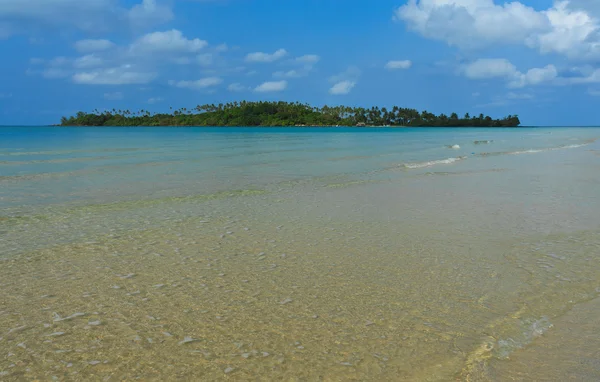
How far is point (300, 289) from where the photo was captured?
5.37 metres

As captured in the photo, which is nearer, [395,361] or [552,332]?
[395,361]

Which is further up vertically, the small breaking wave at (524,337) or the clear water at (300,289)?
the clear water at (300,289)

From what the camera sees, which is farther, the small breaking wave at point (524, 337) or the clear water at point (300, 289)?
the small breaking wave at point (524, 337)

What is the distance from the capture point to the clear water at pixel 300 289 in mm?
3770

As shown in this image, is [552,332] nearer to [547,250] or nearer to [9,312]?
[547,250]

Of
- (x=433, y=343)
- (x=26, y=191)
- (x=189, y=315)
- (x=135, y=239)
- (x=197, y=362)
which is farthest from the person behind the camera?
(x=26, y=191)

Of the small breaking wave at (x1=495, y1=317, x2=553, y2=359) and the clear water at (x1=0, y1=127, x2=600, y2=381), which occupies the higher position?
the clear water at (x1=0, y1=127, x2=600, y2=381)

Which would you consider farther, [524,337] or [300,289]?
[300,289]

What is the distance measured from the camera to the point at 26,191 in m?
13.1

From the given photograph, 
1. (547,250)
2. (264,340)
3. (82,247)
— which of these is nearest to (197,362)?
(264,340)

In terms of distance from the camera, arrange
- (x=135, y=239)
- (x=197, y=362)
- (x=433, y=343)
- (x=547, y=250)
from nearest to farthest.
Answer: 1. (x=197, y=362)
2. (x=433, y=343)
3. (x=547, y=250)
4. (x=135, y=239)

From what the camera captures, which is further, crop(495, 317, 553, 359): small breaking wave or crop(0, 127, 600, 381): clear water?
crop(495, 317, 553, 359): small breaking wave

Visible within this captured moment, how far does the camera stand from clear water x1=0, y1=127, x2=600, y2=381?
12.4ft

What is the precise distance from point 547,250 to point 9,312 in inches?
282
